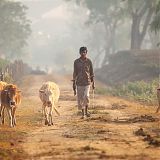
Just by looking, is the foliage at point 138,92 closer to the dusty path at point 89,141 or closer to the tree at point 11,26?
the dusty path at point 89,141

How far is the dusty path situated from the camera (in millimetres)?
10625

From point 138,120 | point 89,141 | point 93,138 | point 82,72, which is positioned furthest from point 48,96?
point 89,141

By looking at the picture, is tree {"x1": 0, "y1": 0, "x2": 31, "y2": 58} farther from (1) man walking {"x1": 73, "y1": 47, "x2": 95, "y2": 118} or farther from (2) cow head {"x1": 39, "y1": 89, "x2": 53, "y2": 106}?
(2) cow head {"x1": 39, "y1": 89, "x2": 53, "y2": 106}

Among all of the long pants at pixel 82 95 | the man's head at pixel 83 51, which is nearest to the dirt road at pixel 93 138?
the long pants at pixel 82 95

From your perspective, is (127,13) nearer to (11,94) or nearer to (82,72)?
(82,72)

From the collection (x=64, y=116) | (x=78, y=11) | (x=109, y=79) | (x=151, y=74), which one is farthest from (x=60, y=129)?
(x=78, y=11)

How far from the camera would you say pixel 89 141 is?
12258mm

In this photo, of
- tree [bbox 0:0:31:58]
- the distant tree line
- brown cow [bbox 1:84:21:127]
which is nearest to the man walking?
brown cow [bbox 1:84:21:127]

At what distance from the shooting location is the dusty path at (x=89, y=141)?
34.9 ft

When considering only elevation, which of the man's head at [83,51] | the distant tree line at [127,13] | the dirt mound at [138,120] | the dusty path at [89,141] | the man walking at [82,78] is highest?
the distant tree line at [127,13]

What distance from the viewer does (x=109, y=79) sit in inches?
1905

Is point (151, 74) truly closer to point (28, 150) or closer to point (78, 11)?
point (28, 150)

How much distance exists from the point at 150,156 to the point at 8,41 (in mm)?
60146

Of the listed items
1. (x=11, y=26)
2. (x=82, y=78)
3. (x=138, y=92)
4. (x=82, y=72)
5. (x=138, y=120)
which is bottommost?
(x=138, y=120)
